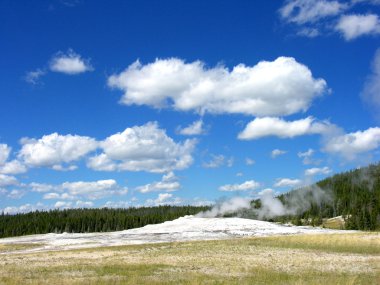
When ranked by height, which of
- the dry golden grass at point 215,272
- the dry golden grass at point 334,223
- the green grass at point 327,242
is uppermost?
the dry golden grass at point 334,223

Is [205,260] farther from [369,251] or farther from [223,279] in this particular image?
[369,251]

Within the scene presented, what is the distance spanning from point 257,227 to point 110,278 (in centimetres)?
7226

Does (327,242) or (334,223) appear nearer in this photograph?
(327,242)

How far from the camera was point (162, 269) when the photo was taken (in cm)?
3378

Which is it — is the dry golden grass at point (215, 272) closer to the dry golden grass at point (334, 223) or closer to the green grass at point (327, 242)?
the green grass at point (327, 242)

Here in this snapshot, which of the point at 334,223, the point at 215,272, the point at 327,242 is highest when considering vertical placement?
the point at 334,223

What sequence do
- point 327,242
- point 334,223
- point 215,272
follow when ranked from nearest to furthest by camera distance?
1. point 215,272
2. point 327,242
3. point 334,223

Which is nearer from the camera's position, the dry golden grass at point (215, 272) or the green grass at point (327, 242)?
the dry golden grass at point (215, 272)

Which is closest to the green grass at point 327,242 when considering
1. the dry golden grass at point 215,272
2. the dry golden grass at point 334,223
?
the dry golden grass at point 215,272

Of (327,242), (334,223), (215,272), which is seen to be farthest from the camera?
(334,223)

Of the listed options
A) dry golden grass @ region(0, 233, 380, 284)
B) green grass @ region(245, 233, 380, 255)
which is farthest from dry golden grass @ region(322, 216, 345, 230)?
dry golden grass @ region(0, 233, 380, 284)

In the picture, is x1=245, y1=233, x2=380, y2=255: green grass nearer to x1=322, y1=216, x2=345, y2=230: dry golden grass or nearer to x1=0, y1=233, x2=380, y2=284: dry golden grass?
x1=0, y1=233, x2=380, y2=284: dry golden grass

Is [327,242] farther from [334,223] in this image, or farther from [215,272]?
[334,223]

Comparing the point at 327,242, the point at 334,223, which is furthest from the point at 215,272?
the point at 334,223
